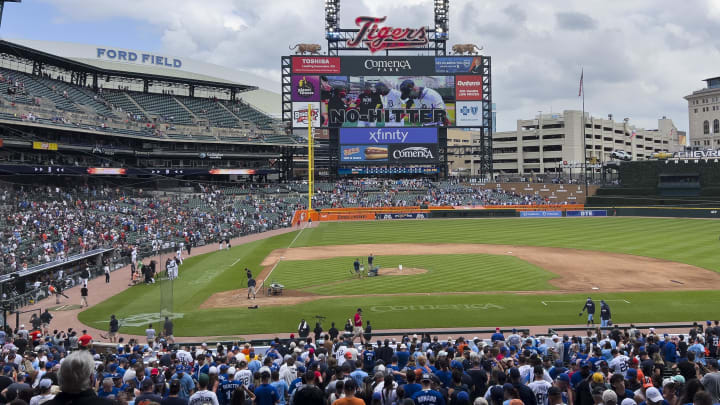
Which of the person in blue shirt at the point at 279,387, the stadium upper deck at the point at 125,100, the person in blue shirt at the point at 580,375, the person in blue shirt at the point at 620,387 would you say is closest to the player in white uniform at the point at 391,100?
the stadium upper deck at the point at 125,100

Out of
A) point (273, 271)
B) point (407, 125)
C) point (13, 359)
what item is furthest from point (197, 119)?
point (13, 359)

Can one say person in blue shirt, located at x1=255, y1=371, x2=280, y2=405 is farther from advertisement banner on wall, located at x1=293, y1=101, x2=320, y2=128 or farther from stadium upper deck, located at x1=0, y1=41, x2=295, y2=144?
advertisement banner on wall, located at x1=293, y1=101, x2=320, y2=128

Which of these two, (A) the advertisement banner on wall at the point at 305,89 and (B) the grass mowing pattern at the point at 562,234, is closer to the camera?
(B) the grass mowing pattern at the point at 562,234

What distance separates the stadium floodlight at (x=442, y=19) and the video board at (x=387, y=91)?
6.52m

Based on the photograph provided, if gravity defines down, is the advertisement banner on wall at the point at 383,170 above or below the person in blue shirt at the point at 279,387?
above

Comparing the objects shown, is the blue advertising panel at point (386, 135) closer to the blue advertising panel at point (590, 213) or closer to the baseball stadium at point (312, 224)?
the baseball stadium at point (312, 224)

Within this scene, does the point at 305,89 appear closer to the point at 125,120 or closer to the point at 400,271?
the point at 125,120

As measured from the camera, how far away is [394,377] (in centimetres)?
947

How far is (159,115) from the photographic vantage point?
7681 centimetres

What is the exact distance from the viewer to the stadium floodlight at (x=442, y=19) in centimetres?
9650

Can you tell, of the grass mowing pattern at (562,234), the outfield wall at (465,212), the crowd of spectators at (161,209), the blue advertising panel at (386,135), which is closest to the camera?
the crowd of spectators at (161,209)

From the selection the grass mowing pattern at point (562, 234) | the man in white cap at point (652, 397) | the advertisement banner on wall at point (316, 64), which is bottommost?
the grass mowing pattern at point (562, 234)

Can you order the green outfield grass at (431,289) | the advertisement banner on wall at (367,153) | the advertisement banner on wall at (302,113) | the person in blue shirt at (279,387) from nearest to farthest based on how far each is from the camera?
1. the person in blue shirt at (279,387)
2. the green outfield grass at (431,289)
3. the advertisement banner on wall at (302,113)
4. the advertisement banner on wall at (367,153)

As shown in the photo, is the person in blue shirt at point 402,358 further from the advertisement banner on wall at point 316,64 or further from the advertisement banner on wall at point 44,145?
the advertisement banner on wall at point 316,64
